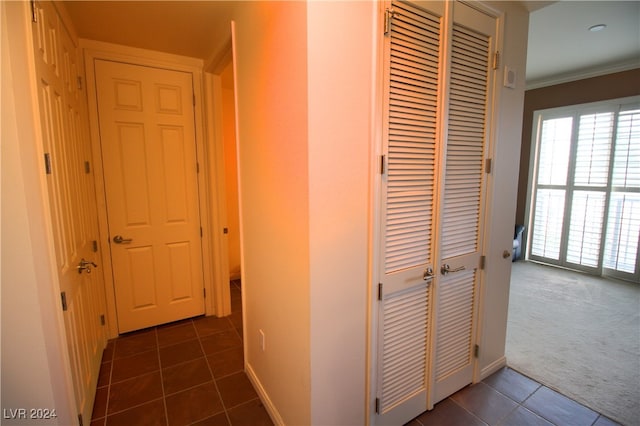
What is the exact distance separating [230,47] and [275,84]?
3.43ft

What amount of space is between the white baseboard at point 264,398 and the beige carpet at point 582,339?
1808mm

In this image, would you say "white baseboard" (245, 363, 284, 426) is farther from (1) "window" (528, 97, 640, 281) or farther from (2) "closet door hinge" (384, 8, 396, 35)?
(1) "window" (528, 97, 640, 281)

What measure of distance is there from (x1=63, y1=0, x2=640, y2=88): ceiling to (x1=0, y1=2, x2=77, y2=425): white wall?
0.88 m

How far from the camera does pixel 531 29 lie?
297cm

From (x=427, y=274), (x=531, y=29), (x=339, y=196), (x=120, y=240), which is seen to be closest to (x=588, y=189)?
(x=531, y=29)

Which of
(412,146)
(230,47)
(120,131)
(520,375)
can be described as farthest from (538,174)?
(120,131)

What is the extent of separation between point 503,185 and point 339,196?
132 centimetres

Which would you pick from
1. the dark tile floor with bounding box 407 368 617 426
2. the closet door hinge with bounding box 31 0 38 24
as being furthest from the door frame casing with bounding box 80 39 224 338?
the dark tile floor with bounding box 407 368 617 426

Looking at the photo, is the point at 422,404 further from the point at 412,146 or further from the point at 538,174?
the point at 538,174

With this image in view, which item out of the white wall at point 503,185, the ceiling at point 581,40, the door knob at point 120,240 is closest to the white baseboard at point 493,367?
the white wall at point 503,185

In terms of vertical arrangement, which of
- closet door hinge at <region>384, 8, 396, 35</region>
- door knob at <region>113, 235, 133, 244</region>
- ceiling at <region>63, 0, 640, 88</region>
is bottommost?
door knob at <region>113, 235, 133, 244</region>

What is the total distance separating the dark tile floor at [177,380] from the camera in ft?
5.91

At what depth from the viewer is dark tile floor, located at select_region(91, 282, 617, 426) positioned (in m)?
1.77

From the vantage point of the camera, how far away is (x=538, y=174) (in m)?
4.74
